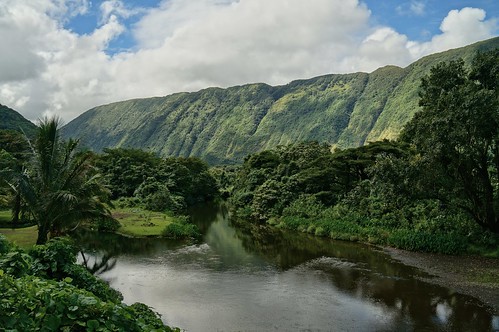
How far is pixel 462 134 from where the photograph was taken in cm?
2361

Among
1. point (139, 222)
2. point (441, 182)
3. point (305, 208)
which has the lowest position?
point (139, 222)

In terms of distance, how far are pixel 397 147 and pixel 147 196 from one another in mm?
32707

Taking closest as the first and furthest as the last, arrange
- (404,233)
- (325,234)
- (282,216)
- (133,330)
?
(133,330) → (404,233) → (325,234) → (282,216)

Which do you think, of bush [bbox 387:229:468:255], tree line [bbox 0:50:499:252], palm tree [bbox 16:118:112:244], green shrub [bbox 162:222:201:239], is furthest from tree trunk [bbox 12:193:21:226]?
bush [bbox 387:229:468:255]

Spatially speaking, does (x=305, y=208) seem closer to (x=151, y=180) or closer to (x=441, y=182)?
(x=441, y=182)

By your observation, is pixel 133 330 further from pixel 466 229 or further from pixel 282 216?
pixel 282 216

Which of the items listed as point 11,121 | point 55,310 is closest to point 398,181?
point 55,310

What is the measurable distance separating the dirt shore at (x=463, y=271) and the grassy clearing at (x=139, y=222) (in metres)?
20.6

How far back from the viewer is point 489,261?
24891mm

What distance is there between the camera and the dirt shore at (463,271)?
19734 millimetres

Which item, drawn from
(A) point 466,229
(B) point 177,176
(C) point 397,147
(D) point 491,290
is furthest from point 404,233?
(B) point 177,176

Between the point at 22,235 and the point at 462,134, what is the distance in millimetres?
29188

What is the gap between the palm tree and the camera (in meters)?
20.3

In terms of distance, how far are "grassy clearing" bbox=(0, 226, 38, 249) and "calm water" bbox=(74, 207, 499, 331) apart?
4.03 metres
